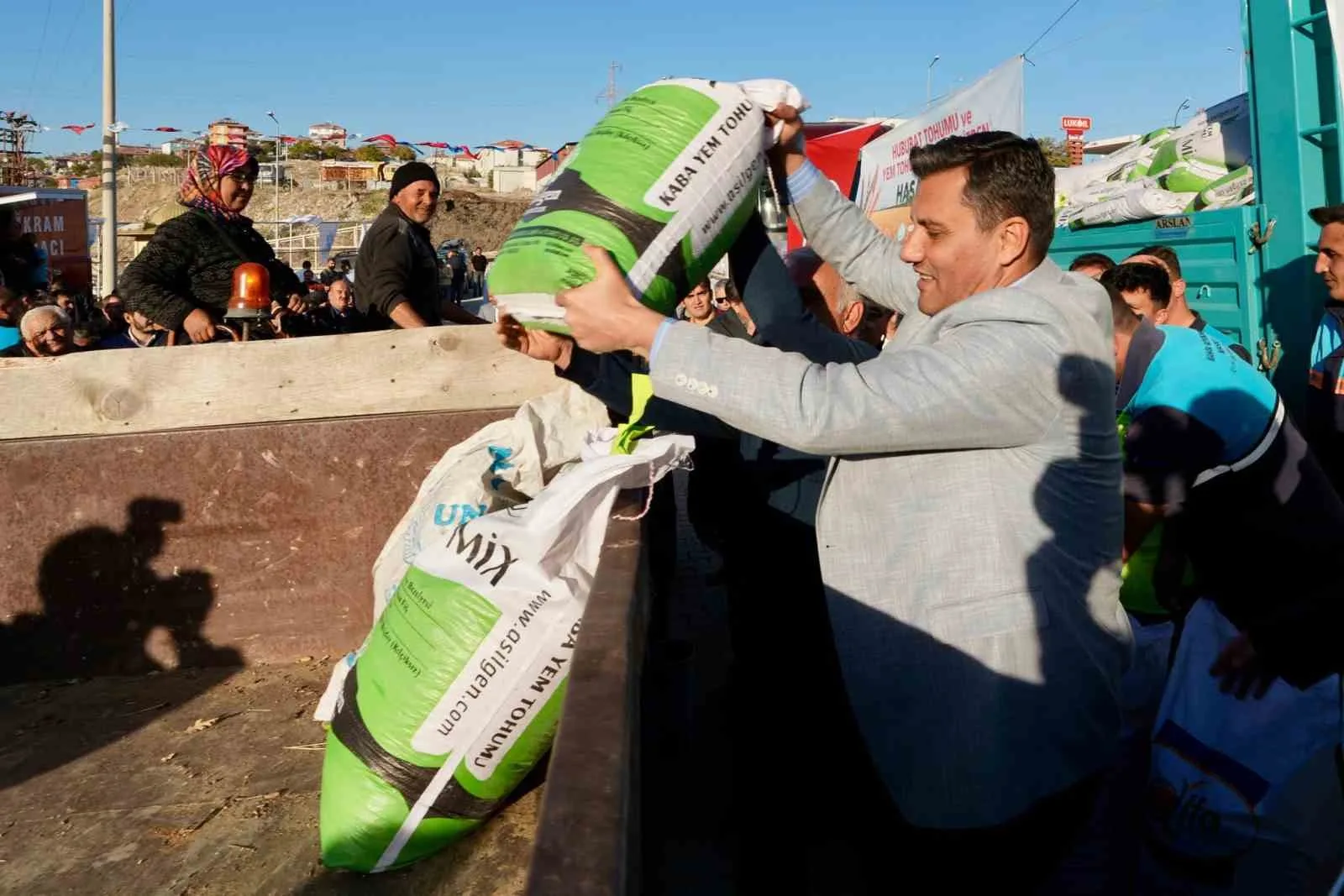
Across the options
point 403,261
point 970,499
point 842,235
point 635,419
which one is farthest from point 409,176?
point 970,499

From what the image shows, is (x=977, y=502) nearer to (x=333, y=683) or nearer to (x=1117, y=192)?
(x=333, y=683)

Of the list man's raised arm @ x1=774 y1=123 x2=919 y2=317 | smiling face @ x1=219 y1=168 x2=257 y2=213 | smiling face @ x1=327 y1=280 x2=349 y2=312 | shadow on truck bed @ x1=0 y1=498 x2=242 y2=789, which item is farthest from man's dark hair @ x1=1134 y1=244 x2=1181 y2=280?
smiling face @ x1=327 y1=280 x2=349 y2=312

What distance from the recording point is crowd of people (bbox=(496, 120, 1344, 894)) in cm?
156

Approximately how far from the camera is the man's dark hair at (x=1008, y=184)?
1653 millimetres

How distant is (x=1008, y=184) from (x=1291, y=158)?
427cm

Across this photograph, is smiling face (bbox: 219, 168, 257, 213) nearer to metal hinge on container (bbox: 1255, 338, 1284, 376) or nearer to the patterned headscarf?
the patterned headscarf

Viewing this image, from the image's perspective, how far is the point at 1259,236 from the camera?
516cm

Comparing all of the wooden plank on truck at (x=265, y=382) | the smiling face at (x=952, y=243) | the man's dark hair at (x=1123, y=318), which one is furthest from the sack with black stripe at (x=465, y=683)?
the man's dark hair at (x=1123, y=318)

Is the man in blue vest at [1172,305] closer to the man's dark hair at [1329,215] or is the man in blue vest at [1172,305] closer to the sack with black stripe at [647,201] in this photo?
the man's dark hair at [1329,215]

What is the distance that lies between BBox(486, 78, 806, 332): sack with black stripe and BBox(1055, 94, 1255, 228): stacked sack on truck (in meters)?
4.54

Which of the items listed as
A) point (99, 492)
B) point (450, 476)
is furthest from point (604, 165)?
point (99, 492)

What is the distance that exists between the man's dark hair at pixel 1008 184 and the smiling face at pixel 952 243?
0.01m

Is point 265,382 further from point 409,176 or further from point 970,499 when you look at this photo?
point 970,499

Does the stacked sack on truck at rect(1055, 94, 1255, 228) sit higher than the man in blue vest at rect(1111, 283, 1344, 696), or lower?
higher
